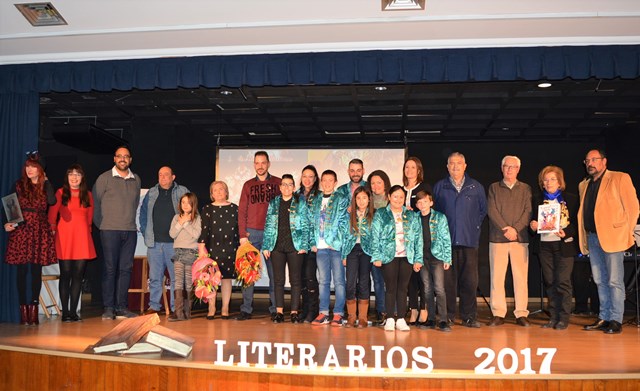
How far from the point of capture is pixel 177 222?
567 centimetres

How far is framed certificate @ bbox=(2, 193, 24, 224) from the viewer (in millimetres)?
5180

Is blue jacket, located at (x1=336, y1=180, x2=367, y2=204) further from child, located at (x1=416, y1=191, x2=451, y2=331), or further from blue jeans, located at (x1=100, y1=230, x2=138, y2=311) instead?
blue jeans, located at (x1=100, y1=230, x2=138, y2=311)

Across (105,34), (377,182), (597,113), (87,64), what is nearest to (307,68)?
(377,182)

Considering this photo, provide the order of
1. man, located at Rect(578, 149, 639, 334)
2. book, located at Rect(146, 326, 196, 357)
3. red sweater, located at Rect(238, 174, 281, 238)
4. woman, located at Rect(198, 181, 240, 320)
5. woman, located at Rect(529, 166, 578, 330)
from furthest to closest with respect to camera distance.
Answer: red sweater, located at Rect(238, 174, 281, 238)
woman, located at Rect(198, 181, 240, 320)
woman, located at Rect(529, 166, 578, 330)
man, located at Rect(578, 149, 639, 334)
book, located at Rect(146, 326, 196, 357)

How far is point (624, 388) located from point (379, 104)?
5.85 m

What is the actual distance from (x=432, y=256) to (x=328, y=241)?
2.97 feet

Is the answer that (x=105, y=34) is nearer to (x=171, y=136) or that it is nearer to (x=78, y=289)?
Answer: (x=78, y=289)

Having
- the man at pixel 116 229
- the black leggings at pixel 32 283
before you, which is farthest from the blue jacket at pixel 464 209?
the black leggings at pixel 32 283

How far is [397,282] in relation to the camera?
193 inches

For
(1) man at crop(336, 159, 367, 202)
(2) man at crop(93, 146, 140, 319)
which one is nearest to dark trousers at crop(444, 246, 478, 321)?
(1) man at crop(336, 159, 367, 202)

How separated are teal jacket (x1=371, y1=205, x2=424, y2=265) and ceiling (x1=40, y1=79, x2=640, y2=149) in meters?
2.86

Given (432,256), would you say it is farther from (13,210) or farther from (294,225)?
(13,210)

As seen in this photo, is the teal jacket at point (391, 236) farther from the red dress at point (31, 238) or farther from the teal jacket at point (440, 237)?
the red dress at point (31, 238)

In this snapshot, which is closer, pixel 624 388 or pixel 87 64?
pixel 624 388
